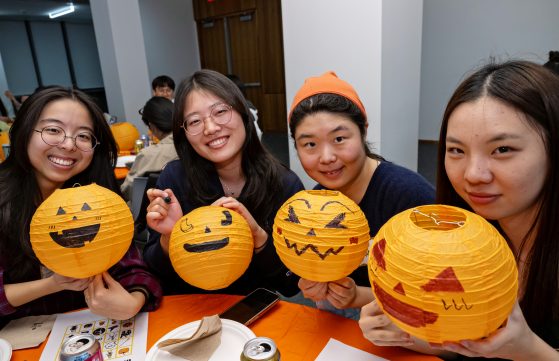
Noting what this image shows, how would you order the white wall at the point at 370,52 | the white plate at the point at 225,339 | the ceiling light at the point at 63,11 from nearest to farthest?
the white plate at the point at 225,339 < the white wall at the point at 370,52 < the ceiling light at the point at 63,11

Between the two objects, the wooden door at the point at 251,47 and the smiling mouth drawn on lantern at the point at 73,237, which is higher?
the wooden door at the point at 251,47

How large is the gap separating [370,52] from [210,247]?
3699 millimetres

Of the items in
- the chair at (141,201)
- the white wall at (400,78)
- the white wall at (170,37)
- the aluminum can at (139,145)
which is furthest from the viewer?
the white wall at (170,37)

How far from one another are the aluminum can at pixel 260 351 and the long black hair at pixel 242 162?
3.12ft

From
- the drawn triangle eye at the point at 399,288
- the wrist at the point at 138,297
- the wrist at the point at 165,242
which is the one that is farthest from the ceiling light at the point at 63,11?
the drawn triangle eye at the point at 399,288

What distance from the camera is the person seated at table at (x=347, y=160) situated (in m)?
1.67

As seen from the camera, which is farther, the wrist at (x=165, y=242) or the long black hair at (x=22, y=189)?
the wrist at (x=165, y=242)

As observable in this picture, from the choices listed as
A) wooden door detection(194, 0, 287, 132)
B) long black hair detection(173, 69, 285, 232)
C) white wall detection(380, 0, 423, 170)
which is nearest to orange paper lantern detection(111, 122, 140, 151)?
long black hair detection(173, 69, 285, 232)

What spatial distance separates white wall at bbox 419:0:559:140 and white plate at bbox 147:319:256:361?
20.6ft

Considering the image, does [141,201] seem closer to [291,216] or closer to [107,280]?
[107,280]

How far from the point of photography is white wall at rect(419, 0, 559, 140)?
665cm

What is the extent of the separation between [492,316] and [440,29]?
832cm

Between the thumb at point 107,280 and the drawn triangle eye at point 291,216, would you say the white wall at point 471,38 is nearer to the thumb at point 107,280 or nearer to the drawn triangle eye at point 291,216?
the drawn triangle eye at point 291,216

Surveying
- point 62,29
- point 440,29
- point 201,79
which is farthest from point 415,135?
point 62,29
